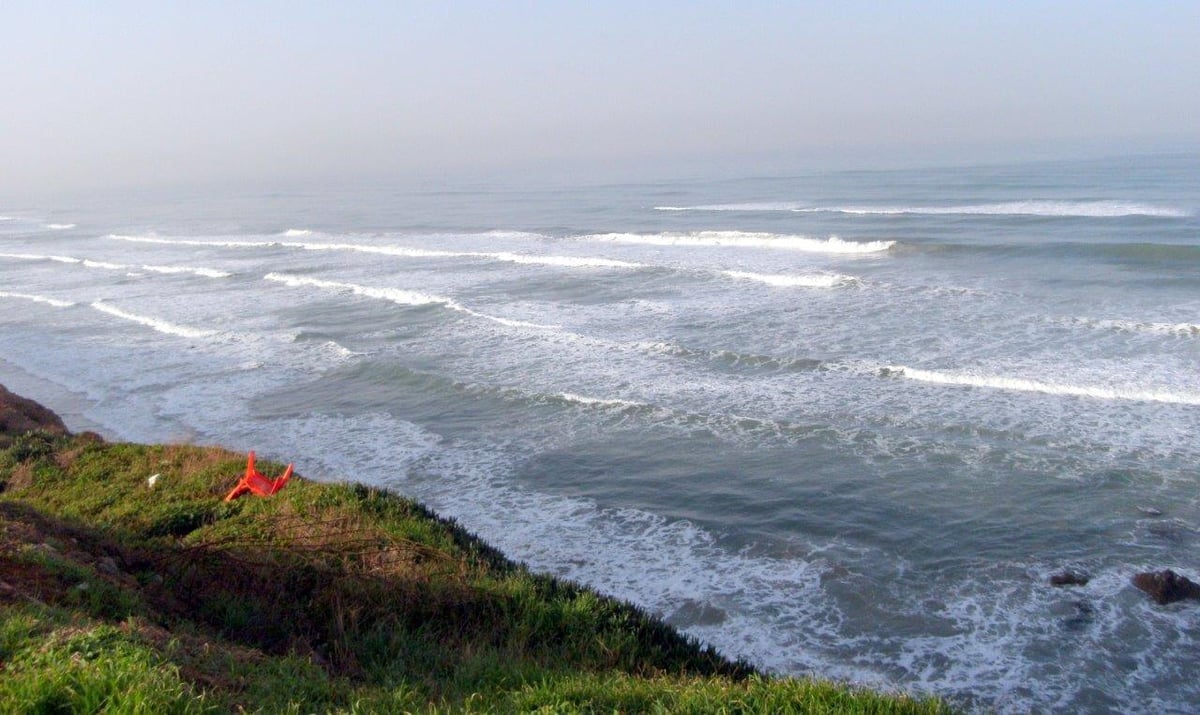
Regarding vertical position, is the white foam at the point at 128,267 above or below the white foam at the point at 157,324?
above

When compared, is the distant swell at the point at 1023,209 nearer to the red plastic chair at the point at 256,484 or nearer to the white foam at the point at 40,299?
the white foam at the point at 40,299

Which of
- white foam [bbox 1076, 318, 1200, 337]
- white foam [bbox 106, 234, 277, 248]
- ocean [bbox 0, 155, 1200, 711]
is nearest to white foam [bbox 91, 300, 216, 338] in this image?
ocean [bbox 0, 155, 1200, 711]

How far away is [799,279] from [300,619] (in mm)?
24068

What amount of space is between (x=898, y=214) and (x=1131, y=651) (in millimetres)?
40126

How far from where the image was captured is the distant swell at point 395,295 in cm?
2589

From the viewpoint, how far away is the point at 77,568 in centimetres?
757

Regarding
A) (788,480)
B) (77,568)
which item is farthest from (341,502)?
(788,480)

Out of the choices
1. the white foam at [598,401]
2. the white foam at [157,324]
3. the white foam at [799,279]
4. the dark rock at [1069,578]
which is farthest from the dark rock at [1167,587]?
the white foam at [157,324]

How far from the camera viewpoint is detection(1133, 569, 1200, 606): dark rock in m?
9.66

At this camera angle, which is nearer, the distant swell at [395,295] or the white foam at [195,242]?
the distant swell at [395,295]

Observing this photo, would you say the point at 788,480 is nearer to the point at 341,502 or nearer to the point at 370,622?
the point at 341,502

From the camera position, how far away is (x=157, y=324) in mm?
28203

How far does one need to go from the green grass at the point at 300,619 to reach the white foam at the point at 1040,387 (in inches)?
420

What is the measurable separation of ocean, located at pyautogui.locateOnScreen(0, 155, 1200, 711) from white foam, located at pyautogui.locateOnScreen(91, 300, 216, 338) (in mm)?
173
